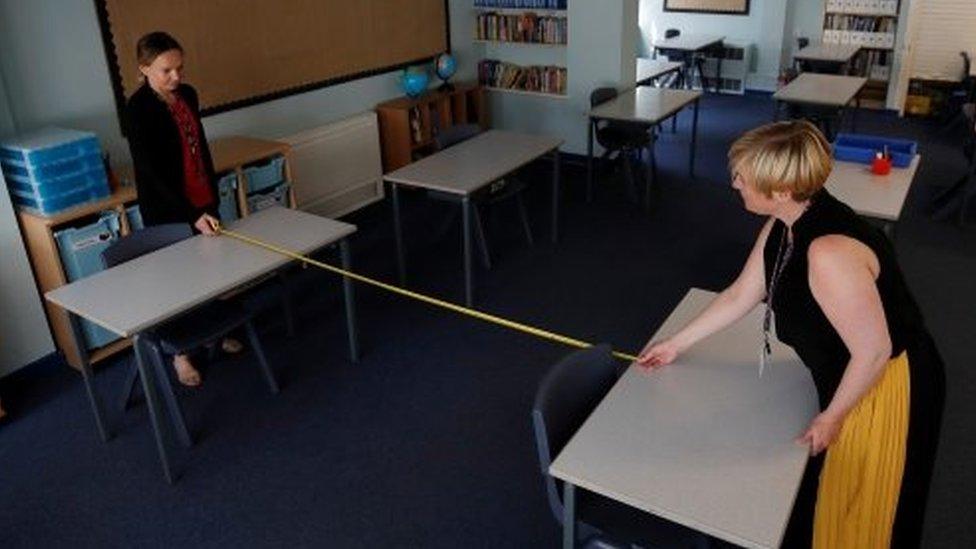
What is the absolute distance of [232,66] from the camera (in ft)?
16.5

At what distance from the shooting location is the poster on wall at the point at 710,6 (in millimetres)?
9938

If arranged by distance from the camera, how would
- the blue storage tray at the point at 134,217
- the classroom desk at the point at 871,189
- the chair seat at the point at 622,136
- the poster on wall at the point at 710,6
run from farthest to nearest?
the poster on wall at the point at 710,6, the chair seat at the point at 622,136, the blue storage tray at the point at 134,217, the classroom desk at the point at 871,189

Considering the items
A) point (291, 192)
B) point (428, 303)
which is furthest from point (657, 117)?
point (291, 192)

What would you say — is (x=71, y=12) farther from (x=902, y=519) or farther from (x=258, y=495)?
(x=902, y=519)

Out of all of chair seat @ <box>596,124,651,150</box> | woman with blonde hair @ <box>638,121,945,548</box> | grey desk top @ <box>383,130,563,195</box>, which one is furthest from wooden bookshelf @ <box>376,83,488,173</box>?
woman with blonde hair @ <box>638,121,945,548</box>

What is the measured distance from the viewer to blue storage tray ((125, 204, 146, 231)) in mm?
4035

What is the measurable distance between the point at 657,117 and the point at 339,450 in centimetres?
383

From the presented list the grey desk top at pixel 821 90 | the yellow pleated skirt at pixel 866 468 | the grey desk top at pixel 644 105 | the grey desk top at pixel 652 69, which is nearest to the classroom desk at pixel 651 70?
the grey desk top at pixel 652 69

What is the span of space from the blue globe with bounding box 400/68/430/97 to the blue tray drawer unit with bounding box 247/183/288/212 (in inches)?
76.8

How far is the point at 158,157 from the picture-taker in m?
3.62

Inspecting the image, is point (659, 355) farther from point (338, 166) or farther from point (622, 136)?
point (622, 136)

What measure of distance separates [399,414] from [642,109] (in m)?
3.67

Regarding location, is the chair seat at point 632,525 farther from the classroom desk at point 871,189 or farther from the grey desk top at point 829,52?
the grey desk top at point 829,52

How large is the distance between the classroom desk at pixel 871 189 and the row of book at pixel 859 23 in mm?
5734
